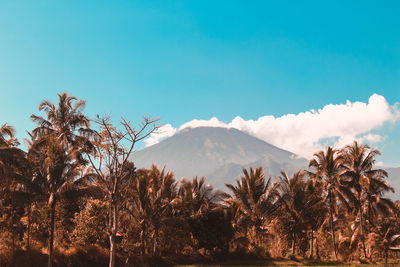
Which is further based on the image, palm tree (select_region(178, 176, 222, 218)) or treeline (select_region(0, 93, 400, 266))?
palm tree (select_region(178, 176, 222, 218))

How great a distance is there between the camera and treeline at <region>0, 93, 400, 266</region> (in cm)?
1711

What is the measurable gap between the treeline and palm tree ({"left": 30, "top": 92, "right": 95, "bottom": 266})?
63 millimetres

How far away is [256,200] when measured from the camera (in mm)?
26641

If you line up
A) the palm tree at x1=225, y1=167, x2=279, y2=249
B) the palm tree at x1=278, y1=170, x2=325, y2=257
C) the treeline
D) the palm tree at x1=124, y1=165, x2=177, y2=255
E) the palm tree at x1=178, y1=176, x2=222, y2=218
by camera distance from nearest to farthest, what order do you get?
the treeline → the palm tree at x1=124, y1=165, x2=177, y2=255 → the palm tree at x1=178, y1=176, x2=222, y2=218 → the palm tree at x1=278, y1=170, x2=325, y2=257 → the palm tree at x1=225, y1=167, x2=279, y2=249

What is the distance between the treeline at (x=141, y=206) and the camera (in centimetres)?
1711

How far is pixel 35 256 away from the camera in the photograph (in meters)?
16.6

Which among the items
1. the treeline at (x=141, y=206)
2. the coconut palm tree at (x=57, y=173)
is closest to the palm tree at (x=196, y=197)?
the treeline at (x=141, y=206)

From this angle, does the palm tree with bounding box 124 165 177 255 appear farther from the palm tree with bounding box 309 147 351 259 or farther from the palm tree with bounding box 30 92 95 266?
the palm tree with bounding box 309 147 351 259

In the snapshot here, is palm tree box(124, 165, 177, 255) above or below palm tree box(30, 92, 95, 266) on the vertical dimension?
below

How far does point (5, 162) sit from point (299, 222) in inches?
863

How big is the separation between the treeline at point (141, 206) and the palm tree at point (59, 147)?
0.06m

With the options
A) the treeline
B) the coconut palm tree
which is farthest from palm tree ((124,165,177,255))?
the coconut palm tree

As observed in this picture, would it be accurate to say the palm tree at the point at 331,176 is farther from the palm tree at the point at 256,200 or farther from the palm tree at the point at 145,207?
the palm tree at the point at 145,207

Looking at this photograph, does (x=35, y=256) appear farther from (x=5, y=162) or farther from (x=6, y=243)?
(x=5, y=162)
